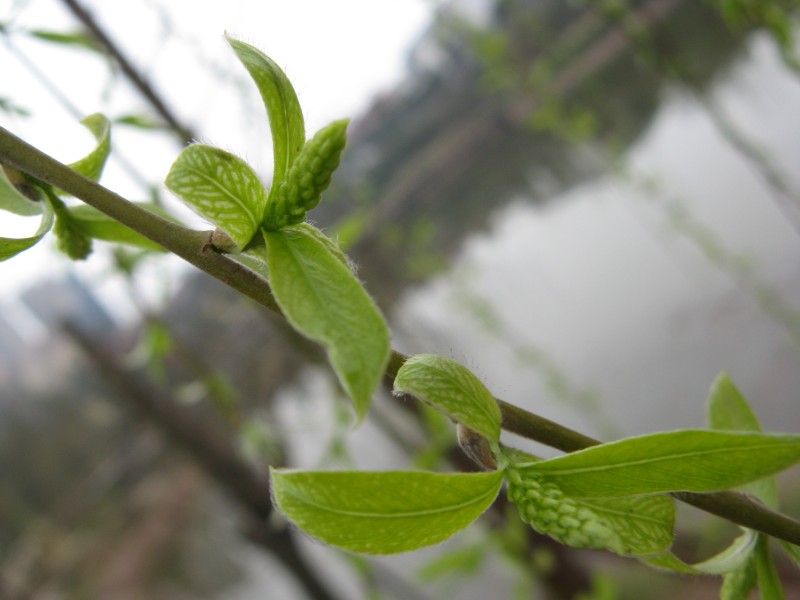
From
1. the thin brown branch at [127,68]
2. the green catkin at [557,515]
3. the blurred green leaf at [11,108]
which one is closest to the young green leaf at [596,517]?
the green catkin at [557,515]

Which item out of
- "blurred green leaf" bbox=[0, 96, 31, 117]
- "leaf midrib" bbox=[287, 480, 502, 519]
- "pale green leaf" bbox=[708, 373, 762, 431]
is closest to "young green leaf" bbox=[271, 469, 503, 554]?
"leaf midrib" bbox=[287, 480, 502, 519]

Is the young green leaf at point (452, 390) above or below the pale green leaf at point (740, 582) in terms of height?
above

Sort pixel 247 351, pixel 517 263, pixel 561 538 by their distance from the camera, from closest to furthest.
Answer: pixel 561 538
pixel 247 351
pixel 517 263

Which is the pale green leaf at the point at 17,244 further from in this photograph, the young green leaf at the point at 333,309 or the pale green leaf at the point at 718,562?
the pale green leaf at the point at 718,562

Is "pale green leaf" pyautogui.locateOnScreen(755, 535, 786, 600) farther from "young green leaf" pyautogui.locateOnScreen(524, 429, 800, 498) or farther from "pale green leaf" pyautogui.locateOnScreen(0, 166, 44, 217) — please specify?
"pale green leaf" pyautogui.locateOnScreen(0, 166, 44, 217)

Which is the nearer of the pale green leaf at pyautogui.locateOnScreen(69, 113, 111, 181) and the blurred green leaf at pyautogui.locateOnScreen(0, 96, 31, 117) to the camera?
the pale green leaf at pyautogui.locateOnScreen(69, 113, 111, 181)

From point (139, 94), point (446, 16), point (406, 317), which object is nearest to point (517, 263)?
point (406, 317)

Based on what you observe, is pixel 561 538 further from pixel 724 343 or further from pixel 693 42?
pixel 693 42
